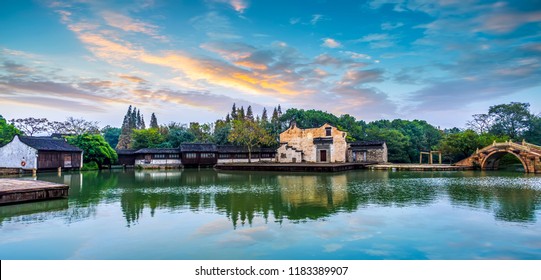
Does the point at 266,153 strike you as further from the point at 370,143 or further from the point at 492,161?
the point at 492,161

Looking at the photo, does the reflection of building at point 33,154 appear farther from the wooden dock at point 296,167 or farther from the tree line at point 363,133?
the wooden dock at point 296,167

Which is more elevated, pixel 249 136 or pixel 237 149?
pixel 249 136

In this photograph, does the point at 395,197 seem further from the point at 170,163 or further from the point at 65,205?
the point at 170,163

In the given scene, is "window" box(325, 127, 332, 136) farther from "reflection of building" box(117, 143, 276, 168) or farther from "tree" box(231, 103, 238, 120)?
"tree" box(231, 103, 238, 120)

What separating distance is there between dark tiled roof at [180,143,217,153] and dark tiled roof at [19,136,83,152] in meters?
11.7

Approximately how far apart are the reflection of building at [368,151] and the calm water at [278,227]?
27466mm

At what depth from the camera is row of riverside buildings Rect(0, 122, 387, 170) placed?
137 ft

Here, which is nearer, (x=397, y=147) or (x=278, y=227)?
(x=278, y=227)

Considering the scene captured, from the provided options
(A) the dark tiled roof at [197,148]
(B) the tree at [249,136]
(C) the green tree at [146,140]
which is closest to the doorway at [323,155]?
(B) the tree at [249,136]

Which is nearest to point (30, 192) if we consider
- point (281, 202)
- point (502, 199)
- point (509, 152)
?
point (281, 202)

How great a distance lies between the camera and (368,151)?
144ft

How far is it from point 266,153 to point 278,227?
3817cm

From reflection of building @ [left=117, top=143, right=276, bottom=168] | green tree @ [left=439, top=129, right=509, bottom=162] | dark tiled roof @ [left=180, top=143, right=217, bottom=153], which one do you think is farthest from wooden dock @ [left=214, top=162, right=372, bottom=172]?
green tree @ [left=439, top=129, right=509, bottom=162]

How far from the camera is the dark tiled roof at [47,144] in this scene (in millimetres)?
31337
